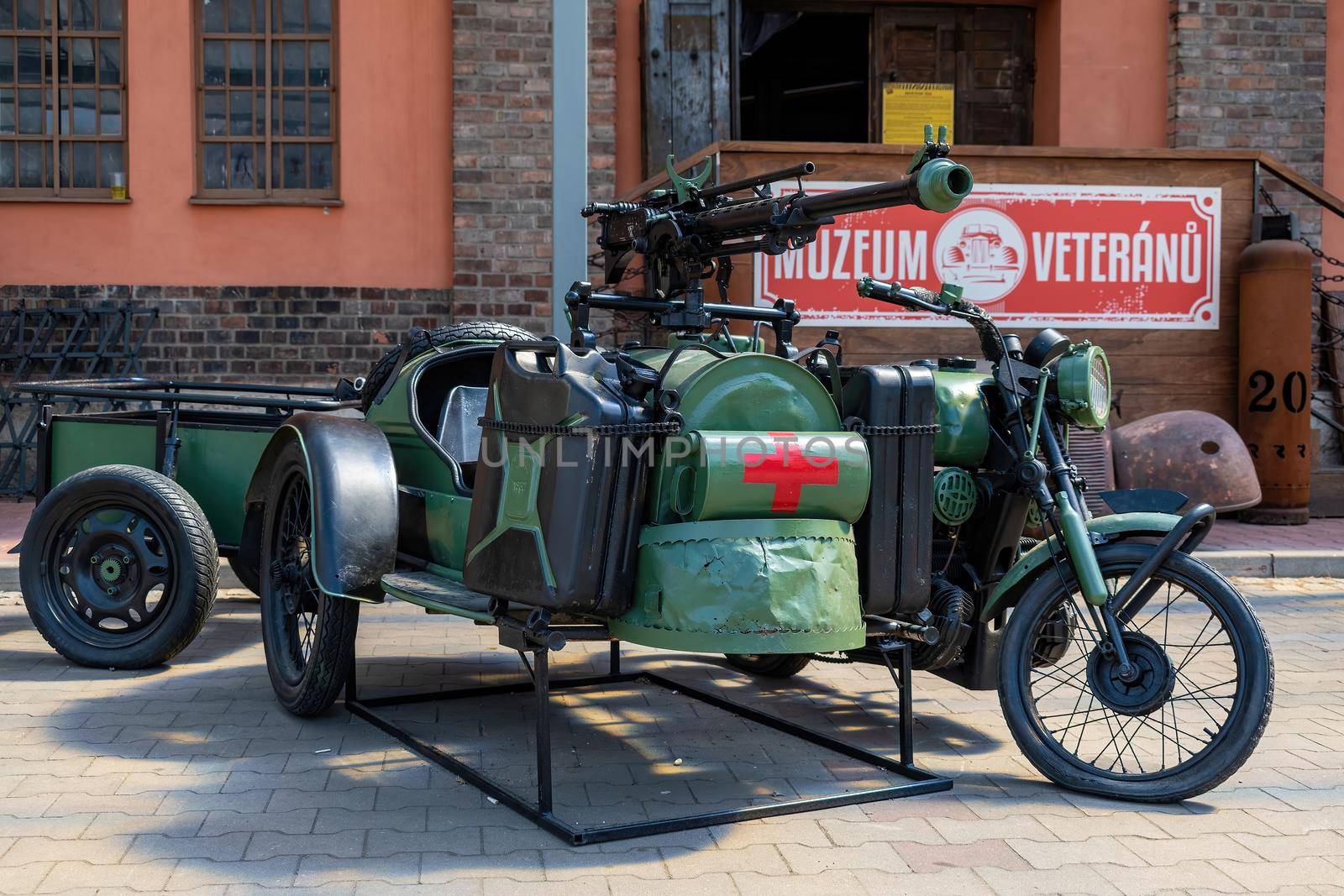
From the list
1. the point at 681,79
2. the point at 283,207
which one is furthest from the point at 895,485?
the point at 283,207

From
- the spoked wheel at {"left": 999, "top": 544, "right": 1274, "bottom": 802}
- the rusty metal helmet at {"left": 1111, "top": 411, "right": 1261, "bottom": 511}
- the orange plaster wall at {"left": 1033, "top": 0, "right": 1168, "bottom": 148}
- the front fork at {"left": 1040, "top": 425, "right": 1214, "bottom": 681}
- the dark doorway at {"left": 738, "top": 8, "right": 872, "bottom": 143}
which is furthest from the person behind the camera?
the dark doorway at {"left": 738, "top": 8, "right": 872, "bottom": 143}

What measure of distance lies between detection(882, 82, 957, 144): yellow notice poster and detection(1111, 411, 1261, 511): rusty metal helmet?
465 centimetres

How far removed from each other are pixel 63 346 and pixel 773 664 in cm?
780

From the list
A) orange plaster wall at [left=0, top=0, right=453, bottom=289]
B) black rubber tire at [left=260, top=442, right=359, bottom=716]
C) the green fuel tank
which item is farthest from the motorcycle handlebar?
orange plaster wall at [left=0, top=0, right=453, bottom=289]

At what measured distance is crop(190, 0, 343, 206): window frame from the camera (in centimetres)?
1119

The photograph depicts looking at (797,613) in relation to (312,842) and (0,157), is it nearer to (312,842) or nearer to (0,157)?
(312,842)

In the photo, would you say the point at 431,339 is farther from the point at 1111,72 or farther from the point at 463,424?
the point at 1111,72

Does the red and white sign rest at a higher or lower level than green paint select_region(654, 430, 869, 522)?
higher

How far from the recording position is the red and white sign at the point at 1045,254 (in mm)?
9453

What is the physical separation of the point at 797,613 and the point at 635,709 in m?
1.62

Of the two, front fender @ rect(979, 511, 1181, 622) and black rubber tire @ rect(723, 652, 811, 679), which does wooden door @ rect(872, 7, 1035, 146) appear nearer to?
black rubber tire @ rect(723, 652, 811, 679)

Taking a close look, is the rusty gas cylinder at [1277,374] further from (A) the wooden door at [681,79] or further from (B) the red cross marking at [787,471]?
(B) the red cross marking at [787,471]

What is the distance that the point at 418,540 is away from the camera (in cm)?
453

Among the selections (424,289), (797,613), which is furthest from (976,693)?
(424,289)
